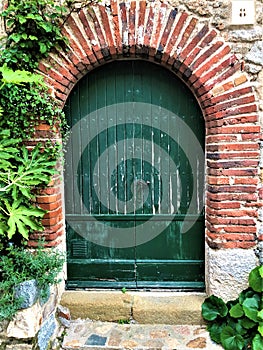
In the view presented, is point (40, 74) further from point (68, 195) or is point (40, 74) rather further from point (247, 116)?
point (247, 116)

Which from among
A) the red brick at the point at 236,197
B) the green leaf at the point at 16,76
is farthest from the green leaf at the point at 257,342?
the green leaf at the point at 16,76

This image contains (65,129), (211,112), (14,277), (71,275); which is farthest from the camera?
(71,275)

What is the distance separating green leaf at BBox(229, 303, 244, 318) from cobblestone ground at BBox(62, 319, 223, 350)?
31 centimetres

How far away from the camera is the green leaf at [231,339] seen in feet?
10.0

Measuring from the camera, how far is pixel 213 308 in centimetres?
334

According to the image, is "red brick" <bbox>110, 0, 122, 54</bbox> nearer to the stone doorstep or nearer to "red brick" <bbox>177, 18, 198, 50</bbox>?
"red brick" <bbox>177, 18, 198, 50</bbox>

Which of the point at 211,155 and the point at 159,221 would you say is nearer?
the point at 211,155

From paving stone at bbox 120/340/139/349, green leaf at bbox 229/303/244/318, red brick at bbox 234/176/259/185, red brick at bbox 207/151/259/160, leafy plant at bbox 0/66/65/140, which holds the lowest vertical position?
paving stone at bbox 120/340/139/349

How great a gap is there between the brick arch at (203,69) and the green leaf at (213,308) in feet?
1.86

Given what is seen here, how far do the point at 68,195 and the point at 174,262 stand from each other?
1.31 metres

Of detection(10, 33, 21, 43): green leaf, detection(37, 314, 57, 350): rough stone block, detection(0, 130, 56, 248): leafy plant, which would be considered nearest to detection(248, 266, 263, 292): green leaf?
detection(37, 314, 57, 350): rough stone block

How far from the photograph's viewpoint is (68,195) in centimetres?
371

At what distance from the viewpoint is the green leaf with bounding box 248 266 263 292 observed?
312cm

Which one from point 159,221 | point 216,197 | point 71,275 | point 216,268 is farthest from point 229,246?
point 71,275
